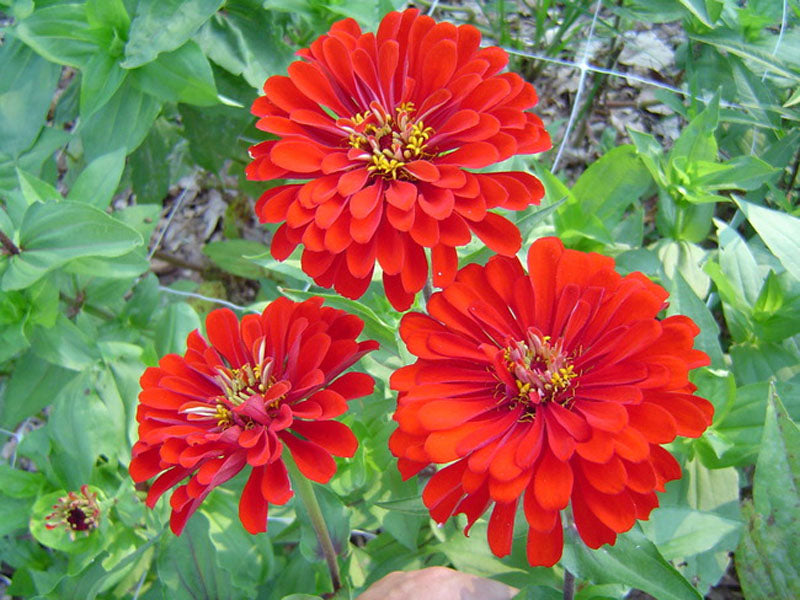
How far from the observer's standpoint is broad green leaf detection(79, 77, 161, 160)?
1.30 meters

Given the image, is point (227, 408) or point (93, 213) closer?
point (227, 408)

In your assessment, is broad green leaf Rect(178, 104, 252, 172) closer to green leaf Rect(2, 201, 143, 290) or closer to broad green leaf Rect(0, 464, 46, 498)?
green leaf Rect(2, 201, 143, 290)

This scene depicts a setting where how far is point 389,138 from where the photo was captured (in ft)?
2.77

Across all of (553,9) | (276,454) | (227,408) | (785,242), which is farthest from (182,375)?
(553,9)

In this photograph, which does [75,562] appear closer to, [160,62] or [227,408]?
[227,408]

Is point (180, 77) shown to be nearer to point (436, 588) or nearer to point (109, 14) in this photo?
point (109, 14)

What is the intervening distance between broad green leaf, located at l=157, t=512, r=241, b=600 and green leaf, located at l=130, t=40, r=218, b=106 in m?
0.68

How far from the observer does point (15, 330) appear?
3.97 ft

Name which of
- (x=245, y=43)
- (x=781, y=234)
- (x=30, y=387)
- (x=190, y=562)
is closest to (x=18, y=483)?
(x=30, y=387)

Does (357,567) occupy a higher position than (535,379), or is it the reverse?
(535,379)

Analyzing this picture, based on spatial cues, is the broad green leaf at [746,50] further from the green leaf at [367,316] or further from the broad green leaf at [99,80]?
the broad green leaf at [99,80]

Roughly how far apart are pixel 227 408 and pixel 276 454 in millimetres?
114

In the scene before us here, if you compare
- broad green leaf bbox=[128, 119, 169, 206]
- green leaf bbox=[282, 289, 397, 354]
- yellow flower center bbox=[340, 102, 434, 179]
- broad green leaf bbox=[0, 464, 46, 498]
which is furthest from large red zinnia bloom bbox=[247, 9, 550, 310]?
broad green leaf bbox=[128, 119, 169, 206]

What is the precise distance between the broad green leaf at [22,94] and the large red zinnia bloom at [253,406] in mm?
781
